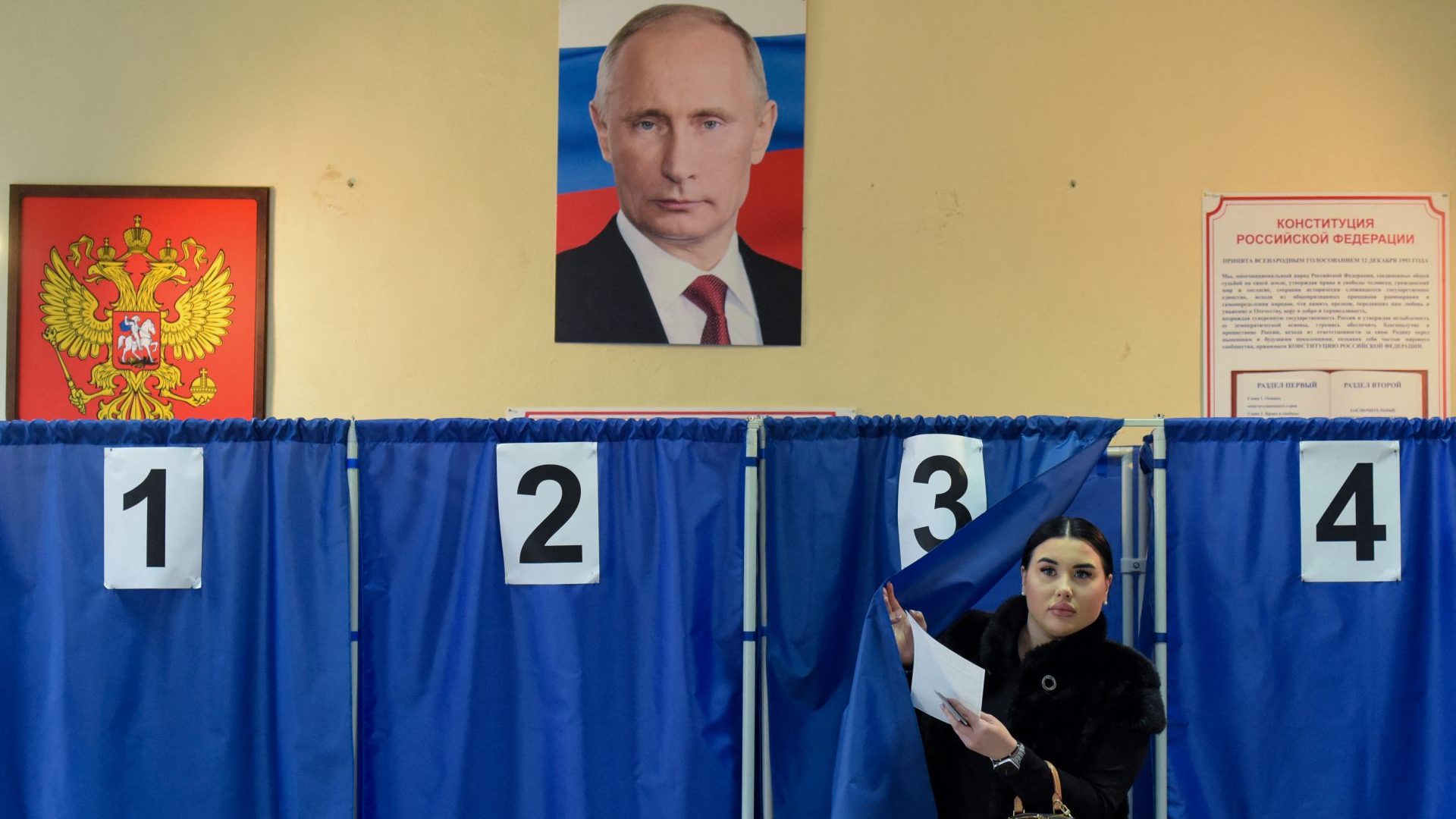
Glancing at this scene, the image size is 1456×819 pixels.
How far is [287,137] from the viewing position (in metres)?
3.81

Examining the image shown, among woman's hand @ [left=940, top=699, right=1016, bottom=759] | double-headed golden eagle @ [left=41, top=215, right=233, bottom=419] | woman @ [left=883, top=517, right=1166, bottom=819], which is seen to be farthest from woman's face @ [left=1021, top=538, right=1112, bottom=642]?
double-headed golden eagle @ [left=41, top=215, right=233, bottom=419]

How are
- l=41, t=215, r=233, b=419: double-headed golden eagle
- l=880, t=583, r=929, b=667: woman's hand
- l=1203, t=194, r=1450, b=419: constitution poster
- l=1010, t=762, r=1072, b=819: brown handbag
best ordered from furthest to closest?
1. l=41, t=215, r=233, b=419: double-headed golden eagle
2. l=1203, t=194, r=1450, b=419: constitution poster
3. l=880, t=583, r=929, b=667: woman's hand
4. l=1010, t=762, r=1072, b=819: brown handbag

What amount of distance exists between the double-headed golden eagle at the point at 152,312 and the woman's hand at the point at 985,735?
8.99 ft

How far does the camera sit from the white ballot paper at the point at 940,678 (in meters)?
2.20

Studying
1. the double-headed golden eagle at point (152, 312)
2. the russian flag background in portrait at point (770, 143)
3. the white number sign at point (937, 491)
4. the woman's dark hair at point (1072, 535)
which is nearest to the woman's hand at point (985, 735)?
the woman's dark hair at point (1072, 535)

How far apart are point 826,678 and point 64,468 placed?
186 cm

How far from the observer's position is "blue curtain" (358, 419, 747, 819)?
2676 millimetres

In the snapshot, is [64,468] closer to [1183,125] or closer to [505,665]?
[505,665]

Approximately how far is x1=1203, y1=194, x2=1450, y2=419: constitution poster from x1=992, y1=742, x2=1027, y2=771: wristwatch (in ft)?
6.47

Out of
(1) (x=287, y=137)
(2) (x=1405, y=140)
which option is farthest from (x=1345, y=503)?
(1) (x=287, y=137)

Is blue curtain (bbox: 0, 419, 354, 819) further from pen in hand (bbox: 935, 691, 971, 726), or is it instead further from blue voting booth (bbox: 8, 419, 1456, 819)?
pen in hand (bbox: 935, 691, 971, 726)

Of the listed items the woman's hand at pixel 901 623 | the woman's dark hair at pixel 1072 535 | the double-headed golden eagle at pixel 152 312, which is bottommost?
the woman's hand at pixel 901 623

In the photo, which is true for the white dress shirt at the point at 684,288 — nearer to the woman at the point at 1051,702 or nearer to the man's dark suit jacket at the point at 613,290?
the man's dark suit jacket at the point at 613,290

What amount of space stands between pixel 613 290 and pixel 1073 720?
2134 mm
